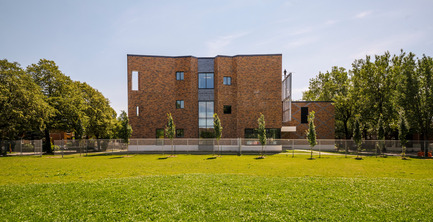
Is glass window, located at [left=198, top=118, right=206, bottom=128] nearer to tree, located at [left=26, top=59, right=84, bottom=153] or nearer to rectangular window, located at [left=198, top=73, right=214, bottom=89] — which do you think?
rectangular window, located at [left=198, top=73, right=214, bottom=89]

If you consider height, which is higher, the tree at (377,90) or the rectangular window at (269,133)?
the tree at (377,90)

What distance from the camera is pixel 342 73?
1992 inches

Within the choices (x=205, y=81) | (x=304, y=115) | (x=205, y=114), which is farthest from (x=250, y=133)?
(x=304, y=115)

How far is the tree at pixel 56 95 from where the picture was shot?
34344 millimetres

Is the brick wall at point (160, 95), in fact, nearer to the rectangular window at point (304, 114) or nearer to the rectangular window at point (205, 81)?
the rectangular window at point (205, 81)

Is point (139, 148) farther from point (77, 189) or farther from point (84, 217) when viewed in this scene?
point (84, 217)

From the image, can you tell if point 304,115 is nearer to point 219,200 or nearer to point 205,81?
point 205,81

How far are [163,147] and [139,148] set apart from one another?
332cm

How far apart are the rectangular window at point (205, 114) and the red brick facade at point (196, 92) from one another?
2.02 ft

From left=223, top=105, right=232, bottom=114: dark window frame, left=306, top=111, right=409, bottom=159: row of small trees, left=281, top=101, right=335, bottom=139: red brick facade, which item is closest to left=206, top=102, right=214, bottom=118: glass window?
left=223, top=105, right=232, bottom=114: dark window frame

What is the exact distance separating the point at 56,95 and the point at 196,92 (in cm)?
2138

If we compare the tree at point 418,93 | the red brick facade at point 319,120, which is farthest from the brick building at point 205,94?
the tree at point 418,93

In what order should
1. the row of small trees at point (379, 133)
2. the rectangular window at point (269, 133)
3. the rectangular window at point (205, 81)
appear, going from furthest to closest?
the rectangular window at point (205, 81)
the rectangular window at point (269, 133)
the row of small trees at point (379, 133)

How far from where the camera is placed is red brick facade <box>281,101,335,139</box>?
42.7 metres
